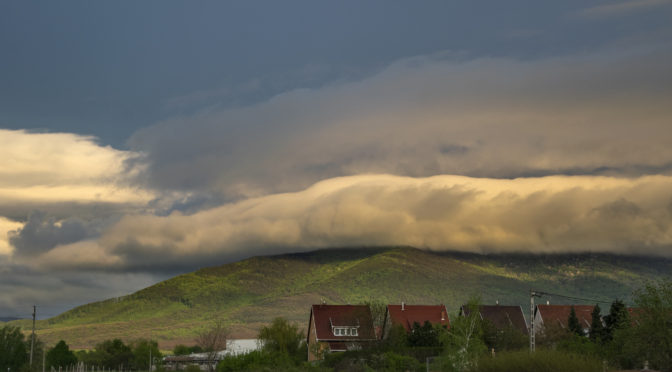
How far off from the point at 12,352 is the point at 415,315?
158 feet

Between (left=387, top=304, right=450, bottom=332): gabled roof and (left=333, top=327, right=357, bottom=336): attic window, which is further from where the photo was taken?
(left=387, top=304, right=450, bottom=332): gabled roof

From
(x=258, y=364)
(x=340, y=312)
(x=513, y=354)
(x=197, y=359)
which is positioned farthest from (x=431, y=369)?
(x=197, y=359)

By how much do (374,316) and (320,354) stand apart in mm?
15748

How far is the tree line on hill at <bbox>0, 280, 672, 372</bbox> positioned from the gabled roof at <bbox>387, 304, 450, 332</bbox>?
1068 cm

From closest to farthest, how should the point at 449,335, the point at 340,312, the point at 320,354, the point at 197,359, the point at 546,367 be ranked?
the point at 546,367, the point at 449,335, the point at 320,354, the point at 340,312, the point at 197,359

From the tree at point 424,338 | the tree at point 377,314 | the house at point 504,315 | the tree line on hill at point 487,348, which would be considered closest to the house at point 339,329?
the tree line on hill at point 487,348

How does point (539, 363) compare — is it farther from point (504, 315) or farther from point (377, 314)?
point (377, 314)

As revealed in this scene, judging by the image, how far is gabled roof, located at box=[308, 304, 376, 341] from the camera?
97.2m

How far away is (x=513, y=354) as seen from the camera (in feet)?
144

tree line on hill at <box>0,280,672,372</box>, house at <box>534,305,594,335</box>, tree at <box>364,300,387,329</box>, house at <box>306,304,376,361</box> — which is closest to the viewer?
tree line on hill at <box>0,280,672,372</box>

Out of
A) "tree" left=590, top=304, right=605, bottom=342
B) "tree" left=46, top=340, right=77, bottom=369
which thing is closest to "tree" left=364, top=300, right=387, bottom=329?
"tree" left=590, top=304, right=605, bottom=342

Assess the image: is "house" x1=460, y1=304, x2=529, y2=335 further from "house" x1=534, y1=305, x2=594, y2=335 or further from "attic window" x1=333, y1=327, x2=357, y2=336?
"attic window" x1=333, y1=327, x2=357, y2=336

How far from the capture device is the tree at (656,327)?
184ft

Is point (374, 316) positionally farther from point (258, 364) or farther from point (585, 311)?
point (258, 364)
